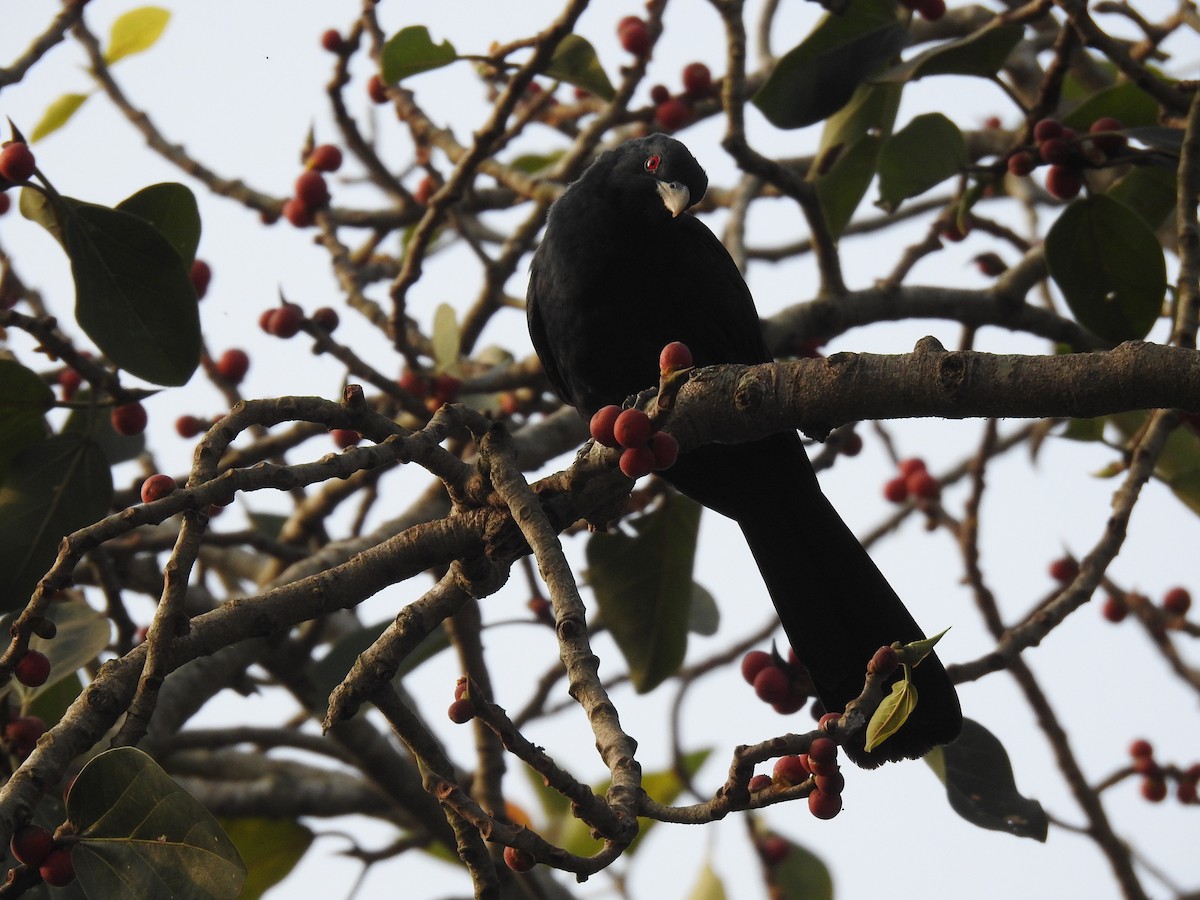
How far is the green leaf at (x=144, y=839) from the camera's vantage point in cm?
175

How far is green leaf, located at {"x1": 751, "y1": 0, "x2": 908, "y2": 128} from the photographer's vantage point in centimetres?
322

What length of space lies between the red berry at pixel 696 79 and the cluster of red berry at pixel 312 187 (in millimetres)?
1222

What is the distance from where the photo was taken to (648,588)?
3.54 m

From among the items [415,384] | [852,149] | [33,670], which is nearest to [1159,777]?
[852,149]

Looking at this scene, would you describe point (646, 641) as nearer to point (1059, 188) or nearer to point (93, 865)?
point (1059, 188)

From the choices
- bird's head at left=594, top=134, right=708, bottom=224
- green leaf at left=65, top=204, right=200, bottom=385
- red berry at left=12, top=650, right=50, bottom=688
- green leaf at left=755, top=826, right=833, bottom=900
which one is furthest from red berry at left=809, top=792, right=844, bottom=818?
green leaf at left=755, top=826, right=833, bottom=900

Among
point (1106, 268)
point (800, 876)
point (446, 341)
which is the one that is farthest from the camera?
point (800, 876)

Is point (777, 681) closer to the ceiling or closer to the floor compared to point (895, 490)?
closer to the floor

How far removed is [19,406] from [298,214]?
5.12 ft

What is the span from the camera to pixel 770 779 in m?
1.77

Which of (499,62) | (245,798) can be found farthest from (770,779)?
(245,798)

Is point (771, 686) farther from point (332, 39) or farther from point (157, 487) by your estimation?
point (332, 39)

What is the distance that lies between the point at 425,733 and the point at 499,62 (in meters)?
2.40

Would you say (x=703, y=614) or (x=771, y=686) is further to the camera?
(x=703, y=614)
